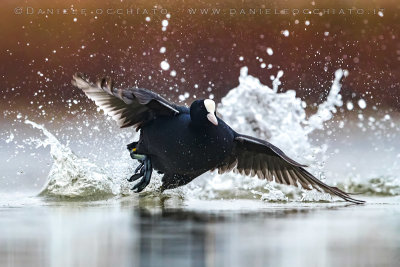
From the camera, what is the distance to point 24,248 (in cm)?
466

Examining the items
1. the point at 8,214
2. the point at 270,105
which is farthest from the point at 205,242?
the point at 270,105

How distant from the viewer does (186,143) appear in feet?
21.6

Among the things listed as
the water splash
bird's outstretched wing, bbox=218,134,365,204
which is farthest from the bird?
the water splash

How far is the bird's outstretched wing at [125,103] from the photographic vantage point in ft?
22.1

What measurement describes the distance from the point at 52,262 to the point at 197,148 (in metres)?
2.59

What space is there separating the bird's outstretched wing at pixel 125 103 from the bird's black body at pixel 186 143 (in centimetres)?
8

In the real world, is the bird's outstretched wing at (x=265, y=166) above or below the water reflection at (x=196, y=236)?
above

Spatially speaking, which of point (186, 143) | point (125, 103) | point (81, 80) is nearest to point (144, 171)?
point (125, 103)

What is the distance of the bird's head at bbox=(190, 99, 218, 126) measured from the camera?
646 cm

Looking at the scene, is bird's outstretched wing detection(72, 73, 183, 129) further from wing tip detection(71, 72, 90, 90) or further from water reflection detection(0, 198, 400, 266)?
water reflection detection(0, 198, 400, 266)

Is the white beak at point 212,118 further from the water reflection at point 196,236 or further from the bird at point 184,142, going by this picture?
the water reflection at point 196,236

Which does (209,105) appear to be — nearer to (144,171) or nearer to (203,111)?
(203,111)

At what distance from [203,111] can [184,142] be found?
0.29m

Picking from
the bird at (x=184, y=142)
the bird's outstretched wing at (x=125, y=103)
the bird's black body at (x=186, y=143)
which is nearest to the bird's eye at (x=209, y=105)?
the bird at (x=184, y=142)
